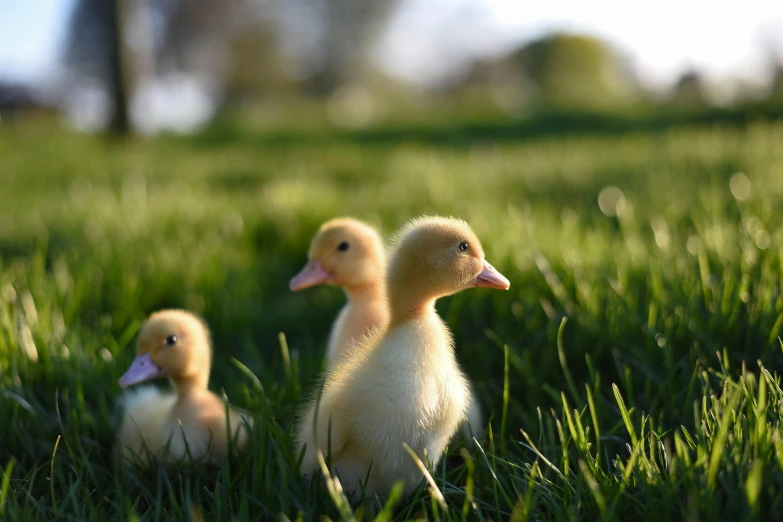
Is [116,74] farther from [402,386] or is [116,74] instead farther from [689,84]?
[689,84]

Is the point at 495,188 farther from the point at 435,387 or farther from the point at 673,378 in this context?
the point at 435,387

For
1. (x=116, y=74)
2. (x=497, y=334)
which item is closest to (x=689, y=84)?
(x=116, y=74)

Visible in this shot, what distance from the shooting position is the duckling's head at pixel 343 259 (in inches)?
99.7

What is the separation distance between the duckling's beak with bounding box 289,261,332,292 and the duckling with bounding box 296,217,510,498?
58cm

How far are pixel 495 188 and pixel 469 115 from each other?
7.86 metres

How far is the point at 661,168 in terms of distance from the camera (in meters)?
5.79

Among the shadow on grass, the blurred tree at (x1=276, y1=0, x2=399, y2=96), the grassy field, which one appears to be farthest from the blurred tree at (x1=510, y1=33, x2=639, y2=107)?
the grassy field

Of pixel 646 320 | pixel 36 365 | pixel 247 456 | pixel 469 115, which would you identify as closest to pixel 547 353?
pixel 646 320

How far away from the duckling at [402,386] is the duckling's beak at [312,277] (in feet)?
1.91

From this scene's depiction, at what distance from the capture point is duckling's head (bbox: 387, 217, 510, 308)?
192 cm

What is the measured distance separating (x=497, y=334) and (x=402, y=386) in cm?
106

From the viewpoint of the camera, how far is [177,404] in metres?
2.29

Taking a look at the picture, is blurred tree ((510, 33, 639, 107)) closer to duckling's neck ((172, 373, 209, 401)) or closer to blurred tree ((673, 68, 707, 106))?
blurred tree ((673, 68, 707, 106))

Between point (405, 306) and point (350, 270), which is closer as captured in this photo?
point (405, 306)
